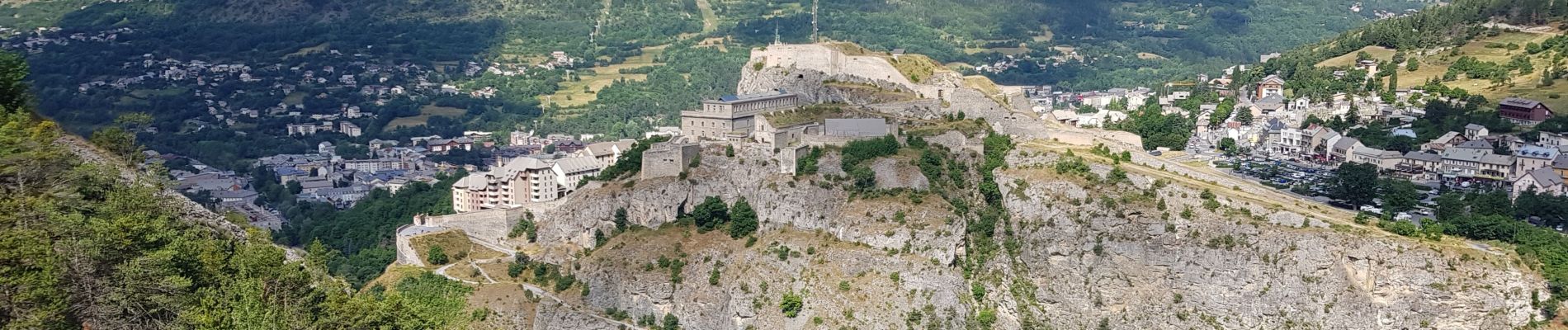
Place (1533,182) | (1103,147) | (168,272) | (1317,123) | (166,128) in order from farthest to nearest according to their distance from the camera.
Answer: (166,128) < (1317,123) < (1103,147) < (1533,182) < (168,272)

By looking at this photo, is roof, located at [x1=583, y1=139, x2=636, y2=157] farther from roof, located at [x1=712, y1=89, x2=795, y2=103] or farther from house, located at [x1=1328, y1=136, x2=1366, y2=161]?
house, located at [x1=1328, y1=136, x2=1366, y2=161]

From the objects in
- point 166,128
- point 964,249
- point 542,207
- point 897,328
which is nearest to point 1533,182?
point 964,249

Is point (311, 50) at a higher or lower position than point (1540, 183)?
lower

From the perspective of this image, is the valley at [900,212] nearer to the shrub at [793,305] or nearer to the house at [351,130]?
the shrub at [793,305]

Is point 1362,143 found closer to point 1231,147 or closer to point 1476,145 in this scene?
point 1476,145

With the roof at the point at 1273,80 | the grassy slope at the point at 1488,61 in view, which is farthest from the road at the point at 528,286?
the roof at the point at 1273,80

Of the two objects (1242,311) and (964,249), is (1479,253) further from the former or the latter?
(964,249)

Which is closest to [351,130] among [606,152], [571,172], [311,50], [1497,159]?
[311,50]
